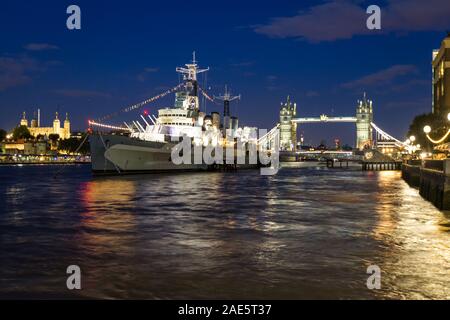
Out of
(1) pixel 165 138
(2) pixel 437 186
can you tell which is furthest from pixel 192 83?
(2) pixel 437 186

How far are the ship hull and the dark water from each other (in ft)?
91.1

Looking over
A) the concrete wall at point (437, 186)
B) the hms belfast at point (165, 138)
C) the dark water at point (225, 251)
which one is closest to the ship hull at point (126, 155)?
the hms belfast at point (165, 138)

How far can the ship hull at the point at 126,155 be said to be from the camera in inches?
2048

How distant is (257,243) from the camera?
1454cm

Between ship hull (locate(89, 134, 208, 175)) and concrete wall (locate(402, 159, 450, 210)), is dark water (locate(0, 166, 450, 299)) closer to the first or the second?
concrete wall (locate(402, 159, 450, 210))

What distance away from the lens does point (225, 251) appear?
43.5 ft

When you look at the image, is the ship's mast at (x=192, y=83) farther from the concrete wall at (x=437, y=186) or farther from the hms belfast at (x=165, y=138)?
the concrete wall at (x=437, y=186)

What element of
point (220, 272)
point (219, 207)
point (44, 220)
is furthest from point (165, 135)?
point (220, 272)

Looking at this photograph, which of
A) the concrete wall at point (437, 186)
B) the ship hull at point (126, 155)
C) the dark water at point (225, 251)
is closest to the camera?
the dark water at point (225, 251)

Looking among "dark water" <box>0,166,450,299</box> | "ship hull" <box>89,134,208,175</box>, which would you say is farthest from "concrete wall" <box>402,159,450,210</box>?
A: "ship hull" <box>89,134,208,175</box>

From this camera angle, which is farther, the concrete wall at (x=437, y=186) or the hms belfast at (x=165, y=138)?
the hms belfast at (x=165, y=138)
